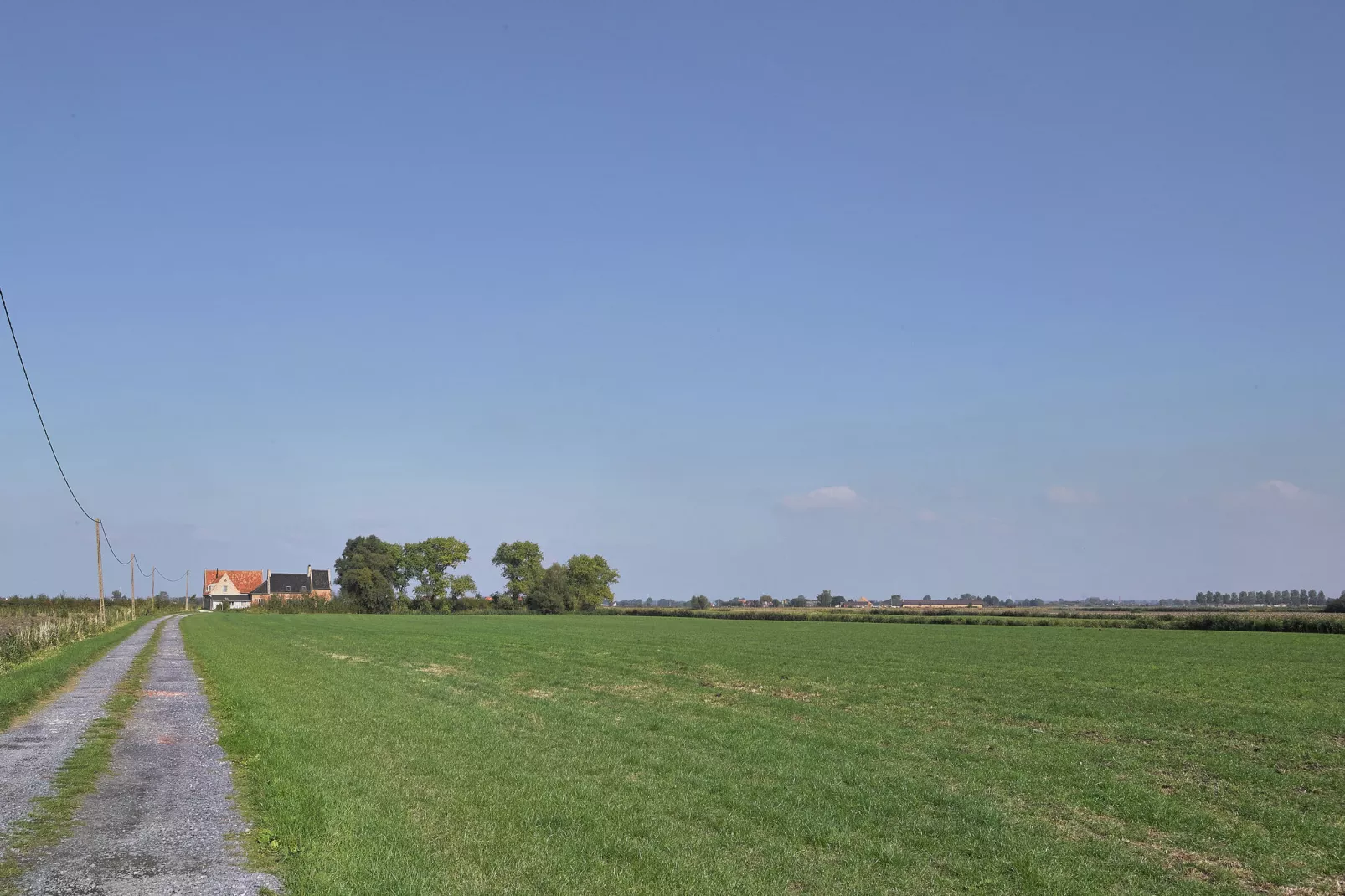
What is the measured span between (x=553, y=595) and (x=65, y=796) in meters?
152

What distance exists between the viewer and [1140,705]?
2412cm

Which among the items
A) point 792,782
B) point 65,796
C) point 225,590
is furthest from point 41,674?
point 225,590

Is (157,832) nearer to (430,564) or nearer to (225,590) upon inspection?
(430,564)

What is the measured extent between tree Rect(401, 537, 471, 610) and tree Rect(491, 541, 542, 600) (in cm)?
1161

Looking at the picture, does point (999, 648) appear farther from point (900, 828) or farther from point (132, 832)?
point (132, 832)

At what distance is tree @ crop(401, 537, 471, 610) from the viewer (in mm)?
167875

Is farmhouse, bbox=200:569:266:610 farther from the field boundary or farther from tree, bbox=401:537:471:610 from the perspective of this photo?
the field boundary

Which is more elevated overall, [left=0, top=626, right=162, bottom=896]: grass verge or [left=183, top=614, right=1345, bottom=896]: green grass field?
[left=0, top=626, right=162, bottom=896]: grass verge

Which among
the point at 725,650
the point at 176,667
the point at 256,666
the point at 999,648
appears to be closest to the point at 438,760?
the point at 256,666

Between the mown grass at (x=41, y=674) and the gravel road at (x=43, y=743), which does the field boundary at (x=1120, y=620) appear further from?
the gravel road at (x=43, y=743)

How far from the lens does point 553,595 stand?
531ft

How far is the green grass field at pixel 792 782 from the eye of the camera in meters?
9.64

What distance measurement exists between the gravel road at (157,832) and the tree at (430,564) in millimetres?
154683

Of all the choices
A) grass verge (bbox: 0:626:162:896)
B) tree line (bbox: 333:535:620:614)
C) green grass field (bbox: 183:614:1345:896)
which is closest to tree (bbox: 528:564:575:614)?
tree line (bbox: 333:535:620:614)
